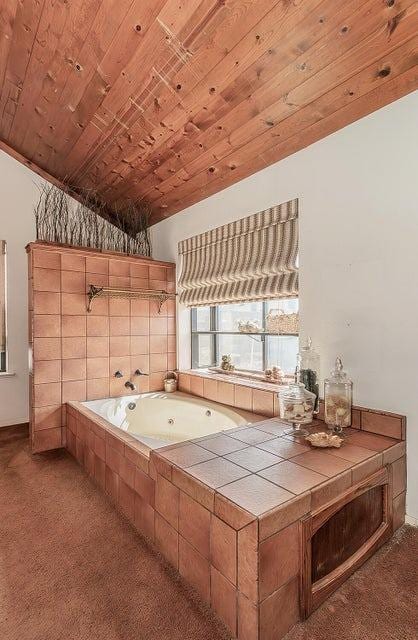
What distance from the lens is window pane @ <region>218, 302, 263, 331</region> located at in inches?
119

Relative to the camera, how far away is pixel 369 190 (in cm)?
196

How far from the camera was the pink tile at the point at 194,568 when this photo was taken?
4.34ft

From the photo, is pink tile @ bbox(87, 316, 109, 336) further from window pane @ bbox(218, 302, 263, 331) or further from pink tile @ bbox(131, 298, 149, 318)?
window pane @ bbox(218, 302, 263, 331)

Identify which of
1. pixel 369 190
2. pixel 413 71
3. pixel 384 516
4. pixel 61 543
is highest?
pixel 413 71

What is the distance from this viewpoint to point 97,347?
317cm

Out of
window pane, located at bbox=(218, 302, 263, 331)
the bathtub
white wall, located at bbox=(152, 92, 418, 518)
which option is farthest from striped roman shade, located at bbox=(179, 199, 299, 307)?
the bathtub

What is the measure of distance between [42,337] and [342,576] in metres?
2.65

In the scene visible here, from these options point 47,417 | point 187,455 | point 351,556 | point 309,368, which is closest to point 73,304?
point 47,417

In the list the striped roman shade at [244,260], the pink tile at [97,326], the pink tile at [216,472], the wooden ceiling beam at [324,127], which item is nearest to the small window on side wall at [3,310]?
the pink tile at [97,326]

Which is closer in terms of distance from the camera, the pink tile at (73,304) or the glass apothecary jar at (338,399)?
the glass apothecary jar at (338,399)

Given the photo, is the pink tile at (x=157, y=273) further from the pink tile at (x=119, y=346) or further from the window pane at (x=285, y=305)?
the window pane at (x=285, y=305)

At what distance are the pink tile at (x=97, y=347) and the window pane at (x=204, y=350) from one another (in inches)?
39.2

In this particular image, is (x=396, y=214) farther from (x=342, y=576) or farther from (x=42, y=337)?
(x=42, y=337)

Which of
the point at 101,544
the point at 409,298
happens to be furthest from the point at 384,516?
the point at 101,544
